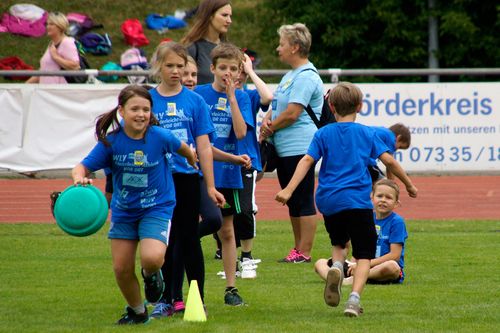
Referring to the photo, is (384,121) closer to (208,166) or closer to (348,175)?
(348,175)

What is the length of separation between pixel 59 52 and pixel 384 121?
5249mm

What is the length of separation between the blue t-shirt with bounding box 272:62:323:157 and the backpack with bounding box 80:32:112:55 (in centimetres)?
2010

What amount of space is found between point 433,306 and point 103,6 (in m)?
27.0

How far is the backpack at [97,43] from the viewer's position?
3083 centimetres

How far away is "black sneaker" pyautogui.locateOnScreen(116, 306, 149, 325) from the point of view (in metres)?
7.62

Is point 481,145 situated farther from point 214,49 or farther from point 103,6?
point 103,6

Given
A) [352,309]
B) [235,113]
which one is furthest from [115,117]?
[352,309]

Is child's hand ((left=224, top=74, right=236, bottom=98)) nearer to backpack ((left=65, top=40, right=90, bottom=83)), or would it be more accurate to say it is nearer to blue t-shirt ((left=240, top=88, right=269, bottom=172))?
blue t-shirt ((left=240, top=88, right=269, bottom=172))

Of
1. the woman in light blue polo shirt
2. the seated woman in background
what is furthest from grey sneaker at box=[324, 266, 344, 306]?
the seated woman in background

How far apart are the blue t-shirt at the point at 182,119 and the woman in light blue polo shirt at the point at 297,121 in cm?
293

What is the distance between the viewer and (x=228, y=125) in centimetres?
931

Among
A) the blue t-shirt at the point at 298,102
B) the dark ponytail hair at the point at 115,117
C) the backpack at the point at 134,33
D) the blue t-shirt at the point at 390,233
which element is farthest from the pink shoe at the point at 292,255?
the backpack at the point at 134,33

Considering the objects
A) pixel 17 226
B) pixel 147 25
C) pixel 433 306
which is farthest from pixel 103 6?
pixel 433 306

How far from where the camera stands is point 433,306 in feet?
27.3
